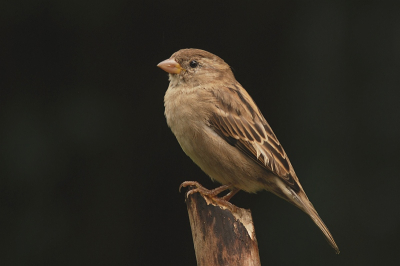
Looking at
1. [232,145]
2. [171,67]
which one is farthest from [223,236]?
[171,67]

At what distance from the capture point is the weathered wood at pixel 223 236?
250cm

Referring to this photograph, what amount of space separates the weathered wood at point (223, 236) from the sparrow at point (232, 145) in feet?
0.87

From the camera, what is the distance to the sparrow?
3031 mm

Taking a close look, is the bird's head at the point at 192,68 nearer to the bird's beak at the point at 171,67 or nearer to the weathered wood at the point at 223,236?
the bird's beak at the point at 171,67

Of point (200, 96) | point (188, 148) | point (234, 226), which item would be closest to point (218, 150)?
point (188, 148)

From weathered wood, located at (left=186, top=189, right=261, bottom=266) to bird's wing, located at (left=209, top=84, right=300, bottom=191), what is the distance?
433 mm

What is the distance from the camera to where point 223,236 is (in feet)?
8.36

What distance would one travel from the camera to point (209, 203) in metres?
2.68

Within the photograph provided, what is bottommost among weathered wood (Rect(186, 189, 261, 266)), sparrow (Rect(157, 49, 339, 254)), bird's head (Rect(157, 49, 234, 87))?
weathered wood (Rect(186, 189, 261, 266))

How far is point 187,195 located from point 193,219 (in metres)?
0.17

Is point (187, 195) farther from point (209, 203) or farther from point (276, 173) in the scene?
point (276, 173)

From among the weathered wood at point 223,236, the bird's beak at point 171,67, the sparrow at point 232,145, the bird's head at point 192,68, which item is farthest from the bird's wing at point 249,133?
the weathered wood at point 223,236

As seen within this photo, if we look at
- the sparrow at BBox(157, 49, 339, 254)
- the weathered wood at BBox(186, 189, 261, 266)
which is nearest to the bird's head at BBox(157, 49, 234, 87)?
the sparrow at BBox(157, 49, 339, 254)

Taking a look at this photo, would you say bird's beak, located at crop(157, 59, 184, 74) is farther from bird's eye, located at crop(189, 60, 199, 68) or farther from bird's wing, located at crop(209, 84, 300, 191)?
bird's wing, located at crop(209, 84, 300, 191)
